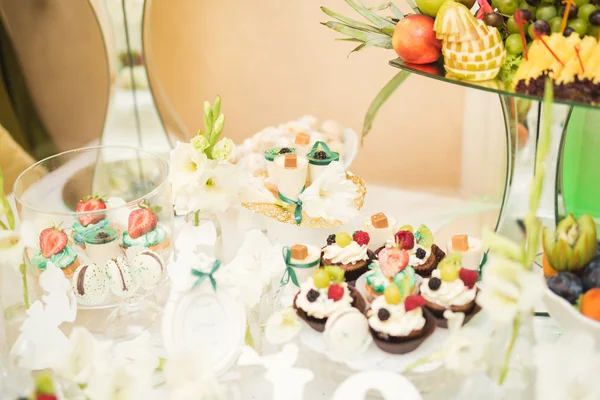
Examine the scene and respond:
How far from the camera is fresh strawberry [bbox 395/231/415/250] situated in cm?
101

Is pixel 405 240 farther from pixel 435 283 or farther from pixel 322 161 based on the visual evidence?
pixel 322 161

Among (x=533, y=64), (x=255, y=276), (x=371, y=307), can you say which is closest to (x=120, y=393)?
(x=255, y=276)

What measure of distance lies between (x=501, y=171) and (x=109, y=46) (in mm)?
1026

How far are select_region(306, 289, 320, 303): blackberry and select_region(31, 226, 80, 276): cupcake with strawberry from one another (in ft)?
1.21

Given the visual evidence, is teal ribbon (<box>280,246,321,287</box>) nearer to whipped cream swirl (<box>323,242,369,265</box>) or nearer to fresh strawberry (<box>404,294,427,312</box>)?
whipped cream swirl (<box>323,242,369,265</box>)

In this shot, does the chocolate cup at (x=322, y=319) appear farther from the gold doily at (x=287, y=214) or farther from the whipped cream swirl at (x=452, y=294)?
the gold doily at (x=287, y=214)

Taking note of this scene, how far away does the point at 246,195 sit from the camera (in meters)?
1.03

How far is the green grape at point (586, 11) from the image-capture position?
88 centimetres

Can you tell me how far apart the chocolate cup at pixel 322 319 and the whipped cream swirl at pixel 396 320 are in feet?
0.14

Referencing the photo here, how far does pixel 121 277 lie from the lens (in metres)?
0.94

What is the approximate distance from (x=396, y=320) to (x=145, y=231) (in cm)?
41

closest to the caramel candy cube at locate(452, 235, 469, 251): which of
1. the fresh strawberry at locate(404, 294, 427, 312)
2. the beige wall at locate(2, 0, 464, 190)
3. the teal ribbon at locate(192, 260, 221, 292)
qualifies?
the fresh strawberry at locate(404, 294, 427, 312)

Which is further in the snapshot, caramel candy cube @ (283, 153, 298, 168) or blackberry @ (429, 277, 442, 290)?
caramel candy cube @ (283, 153, 298, 168)

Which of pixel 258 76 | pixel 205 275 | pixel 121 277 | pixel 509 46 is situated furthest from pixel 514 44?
pixel 258 76
